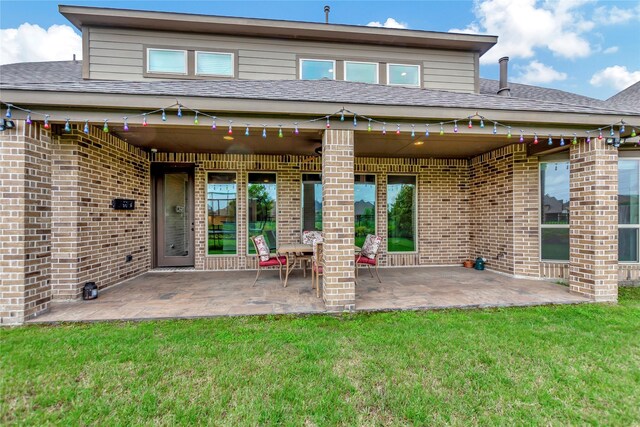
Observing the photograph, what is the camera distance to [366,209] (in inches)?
282

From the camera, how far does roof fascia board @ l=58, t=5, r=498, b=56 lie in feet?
17.7

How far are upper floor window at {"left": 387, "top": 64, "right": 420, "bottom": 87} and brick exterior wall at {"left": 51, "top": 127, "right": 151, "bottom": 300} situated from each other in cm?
588

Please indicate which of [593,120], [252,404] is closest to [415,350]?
[252,404]

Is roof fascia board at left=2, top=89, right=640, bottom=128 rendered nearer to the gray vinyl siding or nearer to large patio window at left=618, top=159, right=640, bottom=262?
large patio window at left=618, top=159, right=640, bottom=262

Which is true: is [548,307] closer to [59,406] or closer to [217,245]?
[59,406]

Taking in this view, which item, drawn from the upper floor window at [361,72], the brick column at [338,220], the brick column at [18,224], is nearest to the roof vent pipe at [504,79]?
the upper floor window at [361,72]

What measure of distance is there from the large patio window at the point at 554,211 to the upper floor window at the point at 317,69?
4.88 metres

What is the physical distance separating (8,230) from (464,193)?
865cm

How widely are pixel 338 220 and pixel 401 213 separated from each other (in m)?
3.87

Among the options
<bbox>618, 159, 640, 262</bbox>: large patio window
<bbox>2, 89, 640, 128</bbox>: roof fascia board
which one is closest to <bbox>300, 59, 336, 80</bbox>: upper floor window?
<bbox>2, 89, 640, 128</bbox>: roof fascia board

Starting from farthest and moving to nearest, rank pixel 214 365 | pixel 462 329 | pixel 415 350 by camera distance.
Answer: pixel 462 329 < pixel 415 350 < pixel 214 365

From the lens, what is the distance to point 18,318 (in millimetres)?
3359

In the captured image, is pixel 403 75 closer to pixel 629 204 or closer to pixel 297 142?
pixel 297 142

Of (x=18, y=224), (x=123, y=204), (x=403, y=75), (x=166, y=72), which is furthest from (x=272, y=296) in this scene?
(x=403, y=75)
